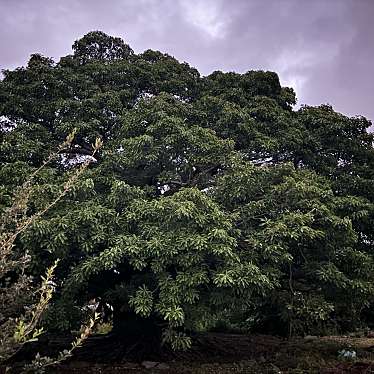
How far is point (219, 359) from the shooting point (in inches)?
323

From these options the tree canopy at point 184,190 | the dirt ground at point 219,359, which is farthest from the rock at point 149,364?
the tree canopy at point 184,190

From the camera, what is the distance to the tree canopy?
5945 millimetres

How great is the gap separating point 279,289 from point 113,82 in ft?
17.6

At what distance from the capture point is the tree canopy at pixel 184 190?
5.95 metres

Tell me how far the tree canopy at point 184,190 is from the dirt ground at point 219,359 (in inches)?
25.4

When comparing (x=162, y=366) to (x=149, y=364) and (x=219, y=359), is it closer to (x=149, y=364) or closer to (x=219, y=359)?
(x=149, y=364)

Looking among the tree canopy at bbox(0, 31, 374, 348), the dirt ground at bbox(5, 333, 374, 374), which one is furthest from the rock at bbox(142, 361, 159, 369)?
the tree canopy at bbox(0, 31, 374, 348)

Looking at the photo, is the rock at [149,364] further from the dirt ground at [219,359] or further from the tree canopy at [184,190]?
the tree canopy at [184,190]

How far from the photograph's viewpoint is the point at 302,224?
6207 mm

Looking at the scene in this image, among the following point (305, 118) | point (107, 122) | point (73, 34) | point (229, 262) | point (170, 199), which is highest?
point (73, 34)

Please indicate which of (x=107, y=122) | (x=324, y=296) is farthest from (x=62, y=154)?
(x=324, y=296)

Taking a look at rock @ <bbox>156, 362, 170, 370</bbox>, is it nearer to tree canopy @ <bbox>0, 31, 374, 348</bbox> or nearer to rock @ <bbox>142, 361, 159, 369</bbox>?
rock @ <bbox>142, 361, 159, 369</bbox>

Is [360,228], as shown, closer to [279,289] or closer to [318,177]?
[318,177]

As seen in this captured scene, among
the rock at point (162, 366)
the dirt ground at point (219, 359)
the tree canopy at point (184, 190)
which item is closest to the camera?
the tree canopy at point (184, 190)
